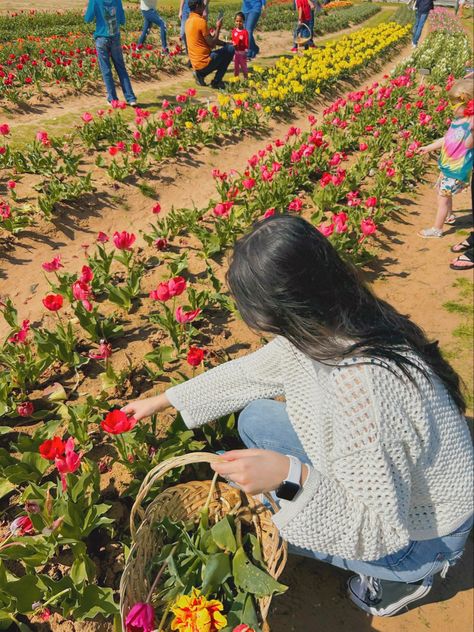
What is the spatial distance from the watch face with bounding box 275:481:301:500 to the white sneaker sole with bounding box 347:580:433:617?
988 millimetres

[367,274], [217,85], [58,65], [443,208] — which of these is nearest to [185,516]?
[367,274]

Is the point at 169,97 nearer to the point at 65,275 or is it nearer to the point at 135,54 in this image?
the point at 135,54

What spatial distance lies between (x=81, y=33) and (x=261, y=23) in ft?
25.2

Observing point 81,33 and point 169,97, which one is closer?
point 169,97

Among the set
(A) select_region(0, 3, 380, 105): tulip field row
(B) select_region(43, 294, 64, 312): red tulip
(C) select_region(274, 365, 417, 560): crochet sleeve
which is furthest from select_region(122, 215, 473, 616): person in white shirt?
(A) select_region(0, 3, 380, 105): tulip field row

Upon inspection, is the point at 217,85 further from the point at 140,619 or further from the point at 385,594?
the point at 140,619

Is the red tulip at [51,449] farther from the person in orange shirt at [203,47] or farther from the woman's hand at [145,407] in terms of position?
the person in orange shirt at [203,47]

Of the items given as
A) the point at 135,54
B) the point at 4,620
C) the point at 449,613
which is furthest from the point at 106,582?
the point at 135,54

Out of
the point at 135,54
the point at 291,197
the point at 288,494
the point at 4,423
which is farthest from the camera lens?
the point at 135,54

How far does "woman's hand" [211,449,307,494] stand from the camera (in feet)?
5.01

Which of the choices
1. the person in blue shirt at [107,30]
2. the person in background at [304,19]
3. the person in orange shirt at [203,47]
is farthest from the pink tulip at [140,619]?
the person in background at [304,19]

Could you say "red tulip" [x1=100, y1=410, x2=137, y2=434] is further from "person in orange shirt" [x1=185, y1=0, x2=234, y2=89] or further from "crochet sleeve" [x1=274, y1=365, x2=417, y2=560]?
"person in orange shirt" [x1=185, y1=0, x2=234, y2=89]

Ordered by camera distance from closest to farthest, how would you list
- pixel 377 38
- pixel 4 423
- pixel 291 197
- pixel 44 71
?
1. pixel 4 423
2. pixel 291 197
3. pixel 44 71
4. pixel 377 38

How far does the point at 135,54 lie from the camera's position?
1024 centimetres
